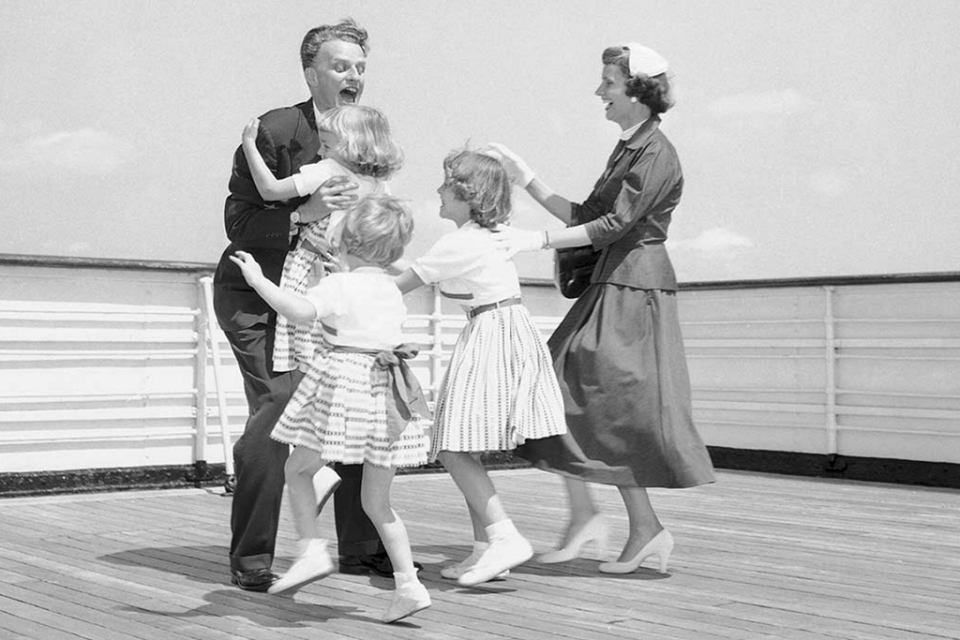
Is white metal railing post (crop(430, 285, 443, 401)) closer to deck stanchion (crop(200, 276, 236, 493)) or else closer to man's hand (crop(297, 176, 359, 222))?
deck stanchion (crop(200, 276, 236, 493))

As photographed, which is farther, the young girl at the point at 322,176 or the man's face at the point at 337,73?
the man's face at the point at 337,73

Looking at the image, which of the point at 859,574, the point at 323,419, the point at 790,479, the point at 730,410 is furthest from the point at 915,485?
the point at 323,419

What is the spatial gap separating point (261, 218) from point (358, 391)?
0.73 meters

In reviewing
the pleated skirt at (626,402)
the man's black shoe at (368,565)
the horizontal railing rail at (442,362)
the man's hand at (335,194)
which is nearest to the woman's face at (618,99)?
the pleated skirt at (626,402)

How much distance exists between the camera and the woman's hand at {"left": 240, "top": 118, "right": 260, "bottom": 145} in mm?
3854

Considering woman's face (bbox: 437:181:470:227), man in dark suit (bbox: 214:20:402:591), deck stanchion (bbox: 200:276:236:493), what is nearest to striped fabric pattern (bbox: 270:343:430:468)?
man in dark suit (bbox: 214:20:402:591)

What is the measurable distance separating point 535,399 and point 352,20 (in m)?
1.21

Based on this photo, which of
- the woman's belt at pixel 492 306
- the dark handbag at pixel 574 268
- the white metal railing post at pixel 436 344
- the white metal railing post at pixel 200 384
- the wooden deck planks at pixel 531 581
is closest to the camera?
the wooden deck planks at pixel 531 581

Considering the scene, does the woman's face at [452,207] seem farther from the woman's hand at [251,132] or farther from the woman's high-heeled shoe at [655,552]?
the woman's high-heeled shoe at [655,552]

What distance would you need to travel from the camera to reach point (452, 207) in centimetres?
389

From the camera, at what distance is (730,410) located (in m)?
7.75

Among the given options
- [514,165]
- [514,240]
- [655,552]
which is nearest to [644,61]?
[514,165]

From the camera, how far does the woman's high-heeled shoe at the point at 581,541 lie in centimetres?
421

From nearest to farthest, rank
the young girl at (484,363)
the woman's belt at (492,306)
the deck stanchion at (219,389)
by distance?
the young girl at (484,363)
the woman's belt at (492,306)
the deck stanchion at (219,389)
